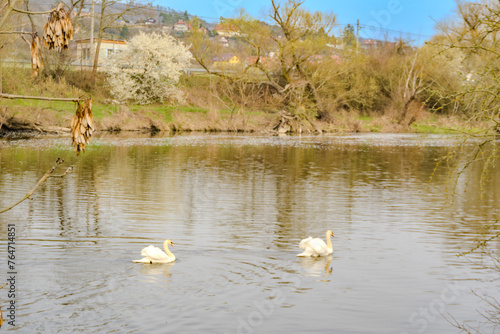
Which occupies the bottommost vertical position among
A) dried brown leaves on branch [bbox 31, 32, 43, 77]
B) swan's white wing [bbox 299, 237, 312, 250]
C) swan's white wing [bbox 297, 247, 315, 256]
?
swan's white wing [bbox 297, 247, 315, 256]

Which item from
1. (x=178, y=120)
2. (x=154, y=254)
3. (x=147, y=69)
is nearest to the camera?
(x=154, y=254)

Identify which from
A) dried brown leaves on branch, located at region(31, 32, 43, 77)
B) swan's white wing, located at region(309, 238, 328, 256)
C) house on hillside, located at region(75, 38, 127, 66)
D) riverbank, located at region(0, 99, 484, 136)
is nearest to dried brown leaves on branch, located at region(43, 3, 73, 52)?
dried brown leaves on branch, located at region(31, 32, 43, 77)

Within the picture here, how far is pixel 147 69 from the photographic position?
67.6 meters

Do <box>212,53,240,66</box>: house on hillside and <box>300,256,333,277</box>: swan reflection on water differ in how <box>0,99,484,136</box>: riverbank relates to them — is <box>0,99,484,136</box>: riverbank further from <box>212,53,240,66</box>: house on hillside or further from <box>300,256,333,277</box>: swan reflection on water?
<box>300,256,333,277</box>: swan reflection on water

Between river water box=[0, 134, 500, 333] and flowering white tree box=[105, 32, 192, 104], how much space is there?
119ft

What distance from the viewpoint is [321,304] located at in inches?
431

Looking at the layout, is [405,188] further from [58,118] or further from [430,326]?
[58,118]

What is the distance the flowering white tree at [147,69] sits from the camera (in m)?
66.9

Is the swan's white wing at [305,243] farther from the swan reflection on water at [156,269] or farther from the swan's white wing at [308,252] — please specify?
the swan reflection on water at [156,269]

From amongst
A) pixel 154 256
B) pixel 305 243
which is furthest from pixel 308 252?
pixel 154 256

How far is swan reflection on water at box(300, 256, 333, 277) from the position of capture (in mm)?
12984

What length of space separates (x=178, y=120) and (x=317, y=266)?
49.4 meters

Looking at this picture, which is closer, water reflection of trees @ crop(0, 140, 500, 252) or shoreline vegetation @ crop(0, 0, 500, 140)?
water reflection of trees @ crop(0, 140, 500, 252)

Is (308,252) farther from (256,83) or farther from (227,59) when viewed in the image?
(227,59)
